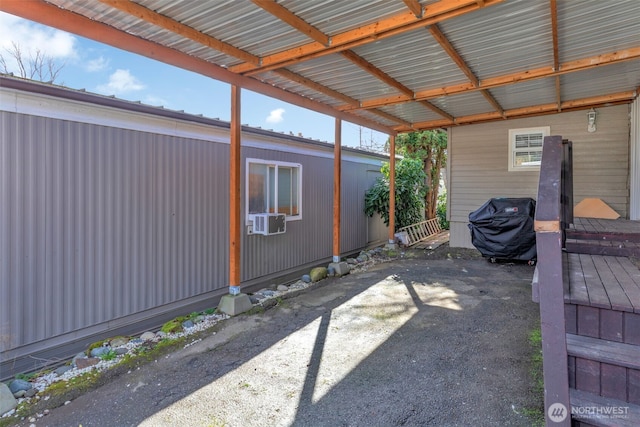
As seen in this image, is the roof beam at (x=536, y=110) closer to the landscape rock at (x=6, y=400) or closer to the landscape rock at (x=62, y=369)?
the landscape rock at (x=62, y=369)

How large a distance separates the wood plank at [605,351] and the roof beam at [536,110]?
235 inches

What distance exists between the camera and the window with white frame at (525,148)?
7.41 metres

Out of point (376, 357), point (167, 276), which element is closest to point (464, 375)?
point (376, 357)

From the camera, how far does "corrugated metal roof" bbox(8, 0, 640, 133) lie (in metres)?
2.99

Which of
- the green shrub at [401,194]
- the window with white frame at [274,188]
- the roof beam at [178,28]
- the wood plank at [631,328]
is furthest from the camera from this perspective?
the green shrub at [401,194]

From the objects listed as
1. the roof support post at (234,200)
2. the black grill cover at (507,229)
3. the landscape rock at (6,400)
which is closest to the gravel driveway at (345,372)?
the roof support post at (234,200)

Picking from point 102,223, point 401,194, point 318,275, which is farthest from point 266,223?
point 401,194

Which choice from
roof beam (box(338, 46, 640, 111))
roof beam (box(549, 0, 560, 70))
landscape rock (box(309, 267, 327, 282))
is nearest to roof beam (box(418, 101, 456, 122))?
roof beam (box(338, 46, 640, 111))

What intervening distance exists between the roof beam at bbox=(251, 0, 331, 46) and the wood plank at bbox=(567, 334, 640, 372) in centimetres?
315

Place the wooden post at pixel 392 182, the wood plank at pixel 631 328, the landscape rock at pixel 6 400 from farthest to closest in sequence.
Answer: the wooden post at pixel 392 182 < the landscape rock at pixel 6 400 < the wood plank at pixel 631 328

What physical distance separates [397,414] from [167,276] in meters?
3.23

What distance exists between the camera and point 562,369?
5.52 ft

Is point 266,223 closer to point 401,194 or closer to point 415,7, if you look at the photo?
point 415,7

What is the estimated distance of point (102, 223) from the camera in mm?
3691
